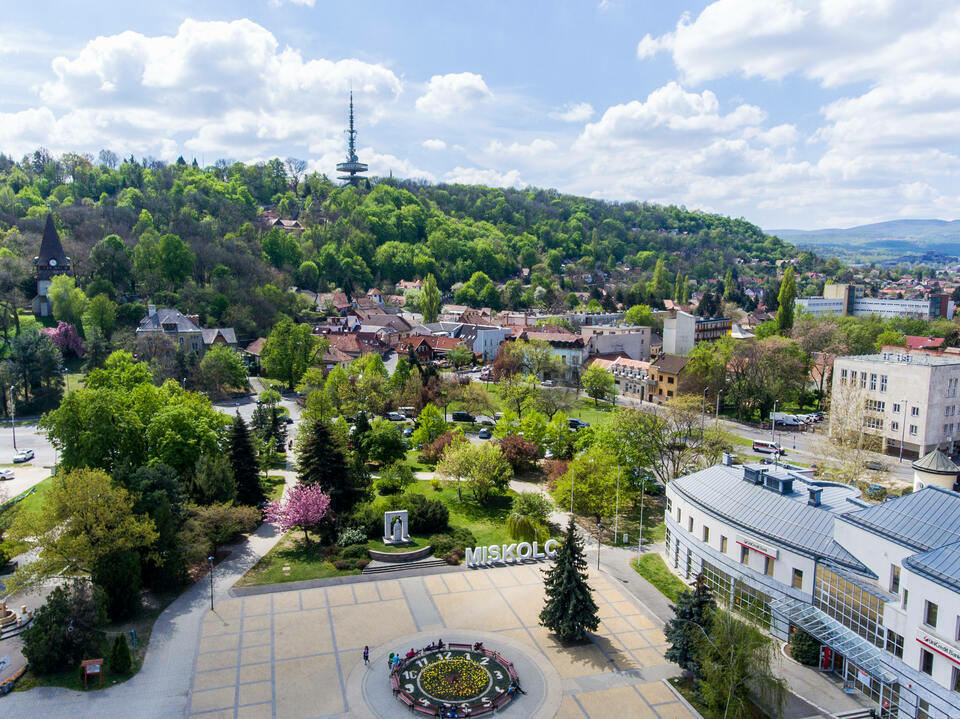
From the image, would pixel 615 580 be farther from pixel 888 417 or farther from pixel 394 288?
pixel 394 288

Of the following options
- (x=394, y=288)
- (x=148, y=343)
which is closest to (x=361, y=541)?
(x=148, y=343)

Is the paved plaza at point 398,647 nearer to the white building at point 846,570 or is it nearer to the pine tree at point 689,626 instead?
the pine tree at point 689,626

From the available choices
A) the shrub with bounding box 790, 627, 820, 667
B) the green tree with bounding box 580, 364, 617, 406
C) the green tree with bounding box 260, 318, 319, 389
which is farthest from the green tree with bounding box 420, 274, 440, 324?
the shrub with bounding box 790, 627, 820, 667

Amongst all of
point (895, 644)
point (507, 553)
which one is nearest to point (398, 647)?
point (507, 553)

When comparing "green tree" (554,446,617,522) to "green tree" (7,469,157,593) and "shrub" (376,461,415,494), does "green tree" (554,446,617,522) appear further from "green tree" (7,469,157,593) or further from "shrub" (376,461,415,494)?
A: "green tree" (7,469,157,593)

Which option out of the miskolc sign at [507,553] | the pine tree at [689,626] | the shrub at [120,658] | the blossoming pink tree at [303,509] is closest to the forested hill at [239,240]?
the blossoming pink tree at [303,509]

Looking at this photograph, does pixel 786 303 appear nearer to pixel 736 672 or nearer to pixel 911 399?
pixel 911 399
